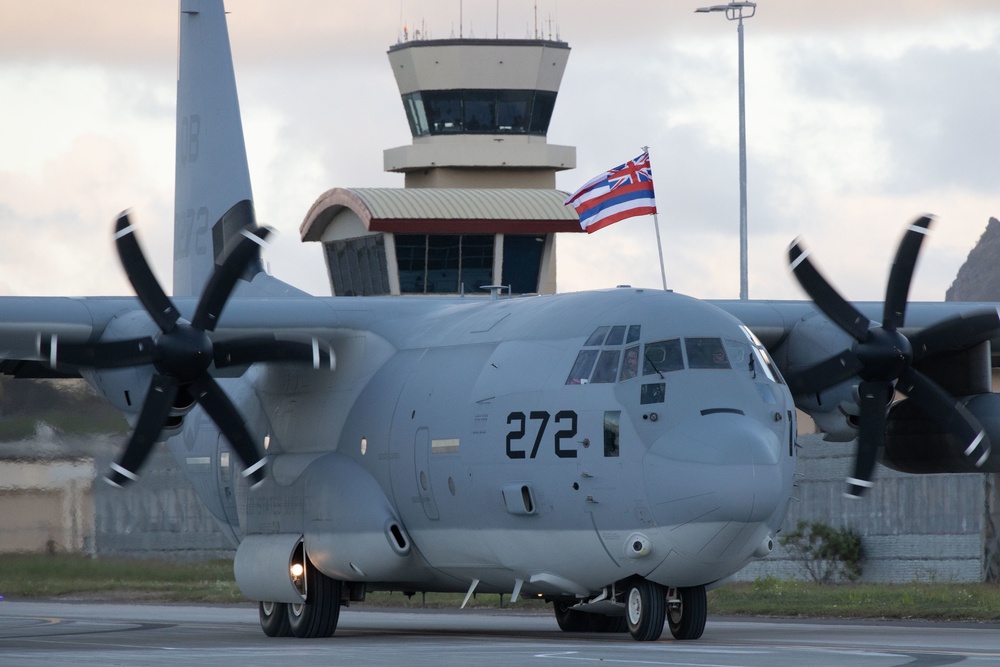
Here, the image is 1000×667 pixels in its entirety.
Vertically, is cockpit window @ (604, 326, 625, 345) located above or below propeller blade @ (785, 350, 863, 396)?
above

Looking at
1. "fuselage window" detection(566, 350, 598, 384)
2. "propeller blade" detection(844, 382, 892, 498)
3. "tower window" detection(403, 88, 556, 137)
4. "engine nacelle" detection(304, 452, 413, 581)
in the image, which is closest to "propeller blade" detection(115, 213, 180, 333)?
"engine nacelle" detection(304, 452, 413, 581)

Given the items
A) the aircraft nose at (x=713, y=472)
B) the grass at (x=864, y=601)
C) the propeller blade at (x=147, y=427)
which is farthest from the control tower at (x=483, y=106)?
the aircraft nose at (x=713, y=472)

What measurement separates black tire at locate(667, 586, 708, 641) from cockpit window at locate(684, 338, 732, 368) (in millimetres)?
2441

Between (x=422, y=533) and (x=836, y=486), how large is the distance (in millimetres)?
14135

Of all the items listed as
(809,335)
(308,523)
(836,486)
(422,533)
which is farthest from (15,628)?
(836,486)

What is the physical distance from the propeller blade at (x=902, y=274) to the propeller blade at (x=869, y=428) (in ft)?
2.59

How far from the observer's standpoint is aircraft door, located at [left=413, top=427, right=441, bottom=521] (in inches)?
754

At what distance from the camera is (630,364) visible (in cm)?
1736

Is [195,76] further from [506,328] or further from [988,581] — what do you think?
[988,581]

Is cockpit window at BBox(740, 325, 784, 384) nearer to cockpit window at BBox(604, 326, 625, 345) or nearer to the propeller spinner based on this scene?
cockpit window at BBox(604, 326, 625, 345)

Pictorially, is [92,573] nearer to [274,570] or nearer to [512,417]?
[274,570]

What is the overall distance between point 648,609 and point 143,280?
7239 mm

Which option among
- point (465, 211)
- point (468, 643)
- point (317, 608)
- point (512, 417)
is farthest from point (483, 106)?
point (468, 643)

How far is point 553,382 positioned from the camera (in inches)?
697
